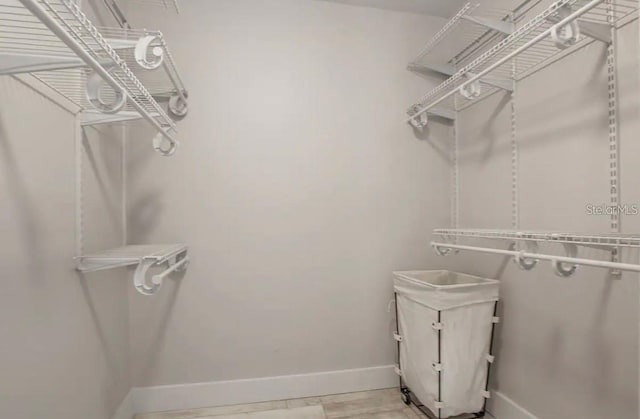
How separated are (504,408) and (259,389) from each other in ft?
4.25

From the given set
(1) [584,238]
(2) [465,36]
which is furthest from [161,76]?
(1) [584,238]

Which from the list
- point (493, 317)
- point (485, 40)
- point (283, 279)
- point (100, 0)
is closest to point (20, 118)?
point (100, 0)

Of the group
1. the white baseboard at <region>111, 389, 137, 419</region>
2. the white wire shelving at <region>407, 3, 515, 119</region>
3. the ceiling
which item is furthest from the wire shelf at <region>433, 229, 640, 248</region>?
the white baseboard at <region>111, 389, 137, 419</region>

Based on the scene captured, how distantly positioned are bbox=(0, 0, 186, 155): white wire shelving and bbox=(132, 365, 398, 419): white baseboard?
1303 millimetres

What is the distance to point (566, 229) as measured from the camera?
4.55ft

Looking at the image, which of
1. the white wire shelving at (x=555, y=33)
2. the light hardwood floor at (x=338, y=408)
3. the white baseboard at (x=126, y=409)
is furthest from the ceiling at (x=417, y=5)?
the white baseboard at (x=126, y=409)

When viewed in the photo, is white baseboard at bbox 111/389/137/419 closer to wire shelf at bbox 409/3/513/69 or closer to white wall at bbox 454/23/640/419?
white wall at bbox 454/23/640/419

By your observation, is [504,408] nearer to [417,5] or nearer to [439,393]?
[439,393]

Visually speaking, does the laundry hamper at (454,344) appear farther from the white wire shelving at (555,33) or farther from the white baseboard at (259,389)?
the white wire shelving at (555,33)

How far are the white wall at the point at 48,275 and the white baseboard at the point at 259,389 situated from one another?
33 cm

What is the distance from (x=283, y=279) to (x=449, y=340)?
37.0 inches

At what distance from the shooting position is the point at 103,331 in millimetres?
1464

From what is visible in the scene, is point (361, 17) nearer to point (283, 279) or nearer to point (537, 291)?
point (283, 279)

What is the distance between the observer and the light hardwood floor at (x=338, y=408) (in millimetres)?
1776
